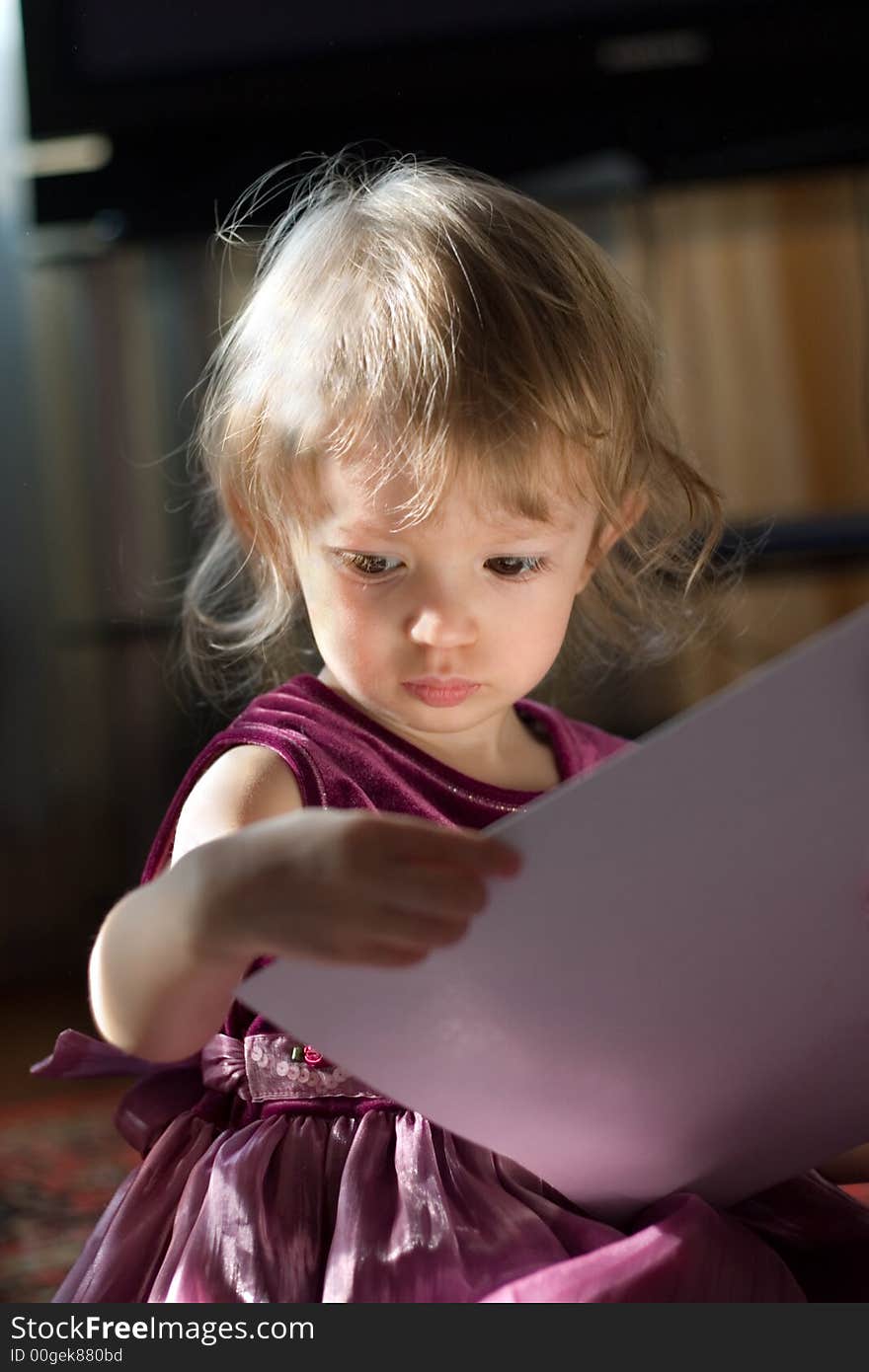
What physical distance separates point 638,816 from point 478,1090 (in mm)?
123

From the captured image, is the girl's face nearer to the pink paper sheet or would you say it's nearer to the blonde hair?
the blonde hair

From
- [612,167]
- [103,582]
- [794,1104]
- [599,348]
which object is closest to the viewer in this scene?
[794,1104]

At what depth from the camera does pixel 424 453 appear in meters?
0.56

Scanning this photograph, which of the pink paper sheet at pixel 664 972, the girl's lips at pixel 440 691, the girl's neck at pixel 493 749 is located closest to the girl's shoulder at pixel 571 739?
the girl's neck at pixel 493 749

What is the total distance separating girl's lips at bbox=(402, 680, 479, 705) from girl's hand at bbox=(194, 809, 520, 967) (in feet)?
0.62

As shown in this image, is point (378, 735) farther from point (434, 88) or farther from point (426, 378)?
point (434, 88)

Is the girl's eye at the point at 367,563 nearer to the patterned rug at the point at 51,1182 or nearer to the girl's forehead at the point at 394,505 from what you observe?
the girl's forehead at the point at 394,505

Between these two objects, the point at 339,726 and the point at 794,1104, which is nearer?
the point at 794,1104

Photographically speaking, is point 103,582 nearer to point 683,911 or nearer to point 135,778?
point 135,778

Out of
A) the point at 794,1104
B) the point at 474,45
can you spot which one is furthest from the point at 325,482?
the point at 474,45

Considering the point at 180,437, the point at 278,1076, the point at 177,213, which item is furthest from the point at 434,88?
the point at 278,1076

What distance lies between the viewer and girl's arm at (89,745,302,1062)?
1.43ft

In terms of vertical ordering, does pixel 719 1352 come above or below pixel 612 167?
below

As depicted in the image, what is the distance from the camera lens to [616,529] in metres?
0.68
